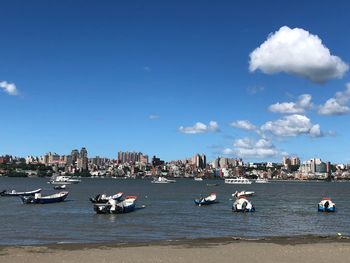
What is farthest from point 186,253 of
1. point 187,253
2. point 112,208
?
point 112,208

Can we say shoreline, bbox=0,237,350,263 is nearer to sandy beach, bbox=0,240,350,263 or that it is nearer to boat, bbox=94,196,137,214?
sandy beach, bbox=0,240,350,263

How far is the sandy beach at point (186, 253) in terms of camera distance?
2769 cm

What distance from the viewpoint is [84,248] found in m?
33.4

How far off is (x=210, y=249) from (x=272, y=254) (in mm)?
4609

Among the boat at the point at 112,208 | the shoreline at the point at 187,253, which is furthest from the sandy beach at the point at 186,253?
the boat at the point at 112,208

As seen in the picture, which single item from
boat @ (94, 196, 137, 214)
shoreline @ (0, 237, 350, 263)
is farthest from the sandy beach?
boat @ (94, 196, 137, 214)

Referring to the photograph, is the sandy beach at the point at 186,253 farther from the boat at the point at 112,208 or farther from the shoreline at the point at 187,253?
the boat at the point at 112,208

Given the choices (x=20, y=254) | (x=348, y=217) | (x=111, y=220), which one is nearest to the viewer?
(x=20, y=254)

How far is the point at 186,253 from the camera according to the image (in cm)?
3012

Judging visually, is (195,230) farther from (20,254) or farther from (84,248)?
(20,254)

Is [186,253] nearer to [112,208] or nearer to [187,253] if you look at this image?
[187,253]

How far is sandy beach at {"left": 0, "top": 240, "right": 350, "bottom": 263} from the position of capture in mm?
27688

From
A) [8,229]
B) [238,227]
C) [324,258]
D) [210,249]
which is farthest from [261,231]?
[8,229]

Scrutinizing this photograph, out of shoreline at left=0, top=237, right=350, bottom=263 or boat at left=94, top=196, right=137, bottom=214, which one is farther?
boat at left=94, top=196, right=137, bottom=214
